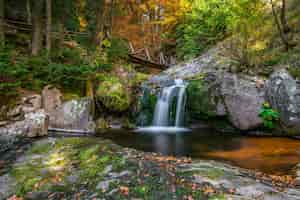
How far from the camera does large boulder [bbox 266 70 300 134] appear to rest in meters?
8.54

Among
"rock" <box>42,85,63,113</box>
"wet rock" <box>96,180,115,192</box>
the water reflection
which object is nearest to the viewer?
"wet rock" <box>96,180,115,192</box>

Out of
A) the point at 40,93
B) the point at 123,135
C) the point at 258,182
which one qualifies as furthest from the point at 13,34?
the point at 258,182

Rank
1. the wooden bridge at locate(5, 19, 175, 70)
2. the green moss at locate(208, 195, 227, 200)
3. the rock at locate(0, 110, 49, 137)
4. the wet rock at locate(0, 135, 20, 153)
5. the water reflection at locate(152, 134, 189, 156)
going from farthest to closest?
the wooden bridge at locate(5, 19, 175, 70) < the water reflection at locate(152, 134, 189, 156) < the rock at locate(0, 110, 49, 137) < the wet rock at locate(0, 135, 20, 153) < the green moss at locate(208, 195, 227, 200)

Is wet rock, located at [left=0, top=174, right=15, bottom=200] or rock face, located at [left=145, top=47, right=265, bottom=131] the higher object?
rock face, located at [left=145, top=47, right=265, bottom=131]

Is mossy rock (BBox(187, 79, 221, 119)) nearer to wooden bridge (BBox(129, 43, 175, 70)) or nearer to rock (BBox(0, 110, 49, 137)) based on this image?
wooden bridge (BBox(129, 43, 175, 70))

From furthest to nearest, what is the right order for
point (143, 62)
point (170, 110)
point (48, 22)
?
point (143, 62), point (170, 110), point (48, 22)

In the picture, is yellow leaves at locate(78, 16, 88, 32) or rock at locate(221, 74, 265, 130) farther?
yellow leaves at locate(78, 16, 88, 32)

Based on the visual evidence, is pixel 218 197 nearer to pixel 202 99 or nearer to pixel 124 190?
pixel 124 190

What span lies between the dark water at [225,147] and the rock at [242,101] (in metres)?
0.69

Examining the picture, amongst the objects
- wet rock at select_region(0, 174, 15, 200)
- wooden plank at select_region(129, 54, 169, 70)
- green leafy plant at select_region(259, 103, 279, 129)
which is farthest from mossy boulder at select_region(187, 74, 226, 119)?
wet rock at select_region(0, 174, 15, 200)

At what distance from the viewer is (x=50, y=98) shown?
8.88 m

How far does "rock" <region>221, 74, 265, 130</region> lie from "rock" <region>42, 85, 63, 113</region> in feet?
20.8

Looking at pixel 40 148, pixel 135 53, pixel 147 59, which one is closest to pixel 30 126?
pixel 40 148

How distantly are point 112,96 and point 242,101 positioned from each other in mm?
5063
